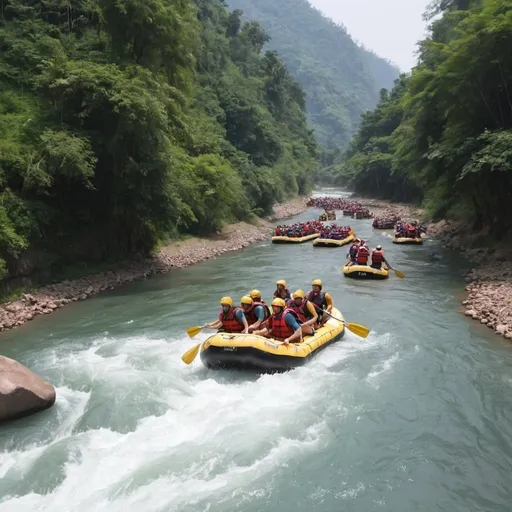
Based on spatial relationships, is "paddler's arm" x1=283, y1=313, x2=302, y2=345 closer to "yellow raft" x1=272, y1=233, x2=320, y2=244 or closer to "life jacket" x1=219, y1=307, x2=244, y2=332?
"life jacket" x1=219, y1=307, x2=244, y2=332

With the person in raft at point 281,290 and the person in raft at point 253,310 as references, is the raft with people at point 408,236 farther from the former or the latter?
the person in raft at point 253,310

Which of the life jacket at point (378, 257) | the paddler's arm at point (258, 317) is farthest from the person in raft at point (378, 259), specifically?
the paddler's arm at point (258, 317)

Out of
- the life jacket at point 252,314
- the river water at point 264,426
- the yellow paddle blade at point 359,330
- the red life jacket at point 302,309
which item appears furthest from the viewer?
the yellow paddle blade at point 359,330

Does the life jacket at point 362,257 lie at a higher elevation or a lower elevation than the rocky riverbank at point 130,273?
higher

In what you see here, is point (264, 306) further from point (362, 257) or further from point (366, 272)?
point (362, 257)

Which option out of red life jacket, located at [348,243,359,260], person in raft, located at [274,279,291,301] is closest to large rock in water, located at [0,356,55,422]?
person in raft, located at [274,279,291,301]

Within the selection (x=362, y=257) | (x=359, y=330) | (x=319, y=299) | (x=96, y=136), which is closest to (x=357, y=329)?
(x=359, y=330)
